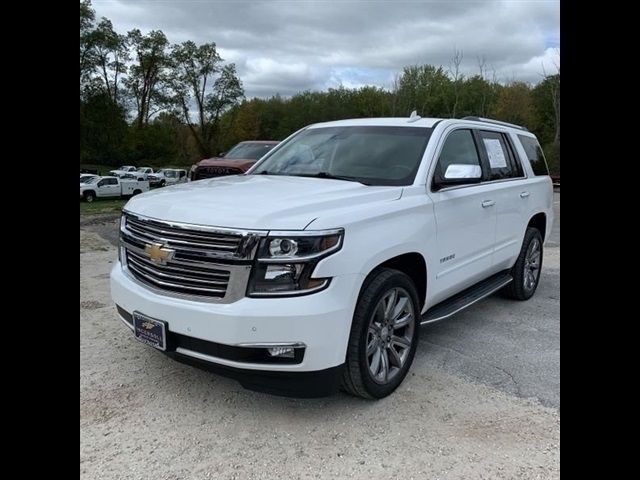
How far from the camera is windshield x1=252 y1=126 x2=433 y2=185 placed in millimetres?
4113

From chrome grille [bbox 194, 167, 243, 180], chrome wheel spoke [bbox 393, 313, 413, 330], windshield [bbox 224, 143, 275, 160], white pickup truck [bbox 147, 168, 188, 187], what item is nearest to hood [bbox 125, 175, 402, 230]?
chrome wheel spoke [bbox 393, 313, 413, 330]

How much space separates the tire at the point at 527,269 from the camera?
5.70 metres

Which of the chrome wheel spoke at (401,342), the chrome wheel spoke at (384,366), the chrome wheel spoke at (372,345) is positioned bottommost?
the chrome wheel spoke at (384,366)

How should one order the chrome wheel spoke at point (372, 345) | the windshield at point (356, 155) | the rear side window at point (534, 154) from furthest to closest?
1. the rear side window at point (534, 154)
2. the windshield at point (356, 155)
3. the chrome wheel spoke at point (372, 345)

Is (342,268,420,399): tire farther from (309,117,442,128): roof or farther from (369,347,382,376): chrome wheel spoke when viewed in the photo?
(309,117,442,128): roof

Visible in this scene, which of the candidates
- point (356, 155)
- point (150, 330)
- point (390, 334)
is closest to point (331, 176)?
point (356, 155)

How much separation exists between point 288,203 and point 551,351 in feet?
8.76

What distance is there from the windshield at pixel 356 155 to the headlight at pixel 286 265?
1.23 m

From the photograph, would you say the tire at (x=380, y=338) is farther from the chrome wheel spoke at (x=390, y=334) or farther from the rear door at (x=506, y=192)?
the rear door at (x=506, y=192)

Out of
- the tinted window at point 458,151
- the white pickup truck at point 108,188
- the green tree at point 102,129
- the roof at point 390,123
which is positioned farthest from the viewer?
the green tree at point 102,129

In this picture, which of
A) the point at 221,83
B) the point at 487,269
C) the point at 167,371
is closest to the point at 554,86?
the point at 487,269

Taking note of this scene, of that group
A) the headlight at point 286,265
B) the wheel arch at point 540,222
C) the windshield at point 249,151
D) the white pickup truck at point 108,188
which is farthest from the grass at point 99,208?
the headlight at point 286,265

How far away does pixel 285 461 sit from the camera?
112 inches
